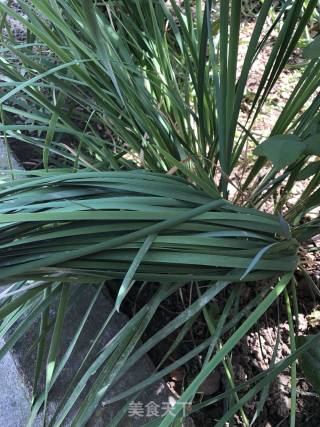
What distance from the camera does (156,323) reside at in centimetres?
118

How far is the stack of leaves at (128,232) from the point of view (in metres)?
0.78

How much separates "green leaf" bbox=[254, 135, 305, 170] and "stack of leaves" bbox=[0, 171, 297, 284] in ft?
0.49

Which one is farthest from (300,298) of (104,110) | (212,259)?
(104,110)

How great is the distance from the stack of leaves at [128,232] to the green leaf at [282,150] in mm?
150

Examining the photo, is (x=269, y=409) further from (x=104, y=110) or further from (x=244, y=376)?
(x=104, y=110)

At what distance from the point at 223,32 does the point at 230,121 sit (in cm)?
16

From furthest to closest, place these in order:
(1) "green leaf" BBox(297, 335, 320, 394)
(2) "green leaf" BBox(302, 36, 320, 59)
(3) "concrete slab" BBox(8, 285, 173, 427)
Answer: (3) "concrete slab" BBox(8, 285, 173, 427) < (1) "green leaf" BBox(297, 335, 320, 394) < (2) "green leaf" BBox(302, 36, 320, 59)

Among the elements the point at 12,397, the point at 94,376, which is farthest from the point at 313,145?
the point at 12,397

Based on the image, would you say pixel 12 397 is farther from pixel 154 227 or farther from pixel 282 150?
pixel 282 150

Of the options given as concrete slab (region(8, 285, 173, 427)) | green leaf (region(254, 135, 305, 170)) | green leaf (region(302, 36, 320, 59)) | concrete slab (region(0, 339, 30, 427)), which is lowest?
concrete slab (region(0, 339, 30, 427))

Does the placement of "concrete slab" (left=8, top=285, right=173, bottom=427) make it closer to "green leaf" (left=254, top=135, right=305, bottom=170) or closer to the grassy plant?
the grassy plant

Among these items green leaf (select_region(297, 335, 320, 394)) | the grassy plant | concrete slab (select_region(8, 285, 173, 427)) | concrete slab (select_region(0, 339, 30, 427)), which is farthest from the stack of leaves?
concrete slab (select_region(0, 339, 30, 427))

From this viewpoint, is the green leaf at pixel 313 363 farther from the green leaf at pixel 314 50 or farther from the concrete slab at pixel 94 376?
the green leaf at pixel 314 50

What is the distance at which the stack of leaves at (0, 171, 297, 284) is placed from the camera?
777 mm
